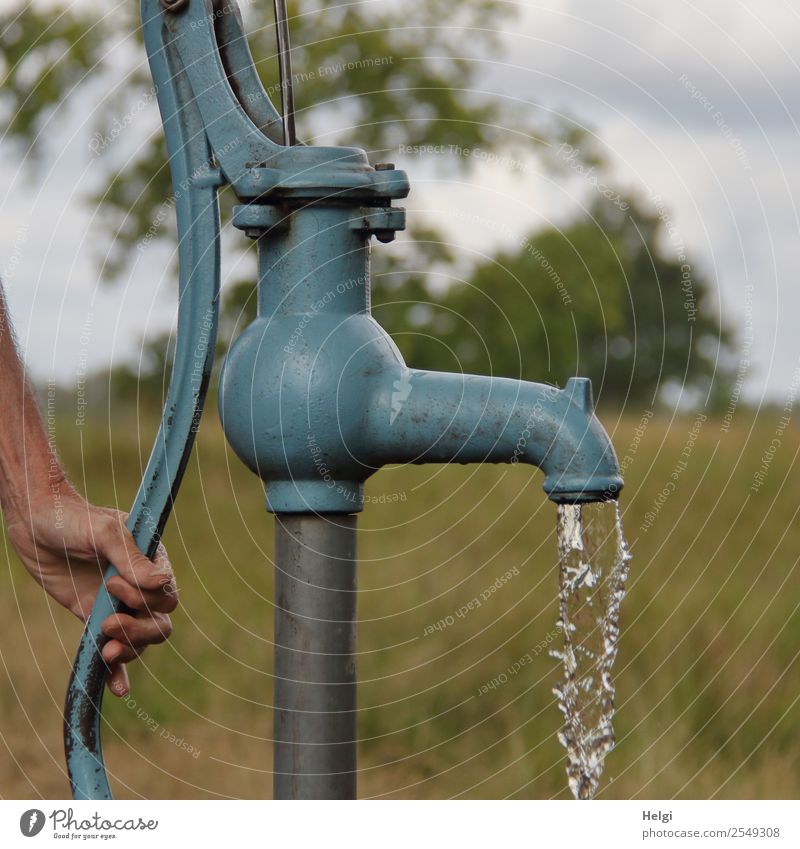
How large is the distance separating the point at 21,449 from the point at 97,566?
5.6 inches

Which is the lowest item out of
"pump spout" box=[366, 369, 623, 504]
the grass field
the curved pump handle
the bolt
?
the grass field

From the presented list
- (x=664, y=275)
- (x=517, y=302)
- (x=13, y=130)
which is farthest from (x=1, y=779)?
(x=664, y=275)

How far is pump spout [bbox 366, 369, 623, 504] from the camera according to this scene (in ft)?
3.08

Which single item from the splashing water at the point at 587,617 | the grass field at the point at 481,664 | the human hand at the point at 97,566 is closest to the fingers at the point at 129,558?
the human hand at the point at 97,566

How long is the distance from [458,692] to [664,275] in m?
22.5

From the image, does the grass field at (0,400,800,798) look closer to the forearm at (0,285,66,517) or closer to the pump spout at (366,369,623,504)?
the forearm at (0,285,66,517)

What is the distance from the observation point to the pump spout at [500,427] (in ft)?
3.08

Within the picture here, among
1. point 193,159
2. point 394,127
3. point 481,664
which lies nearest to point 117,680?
point 193,159

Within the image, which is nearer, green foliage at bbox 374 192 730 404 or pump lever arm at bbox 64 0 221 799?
pump lever arm at bbox 64 0 221 799

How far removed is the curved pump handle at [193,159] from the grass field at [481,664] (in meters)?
1.35

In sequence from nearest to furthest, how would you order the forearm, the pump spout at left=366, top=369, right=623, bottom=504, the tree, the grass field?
the pump spout at left=366, top=369, right=623, bottom=504, the forearm, the grass field, the tree

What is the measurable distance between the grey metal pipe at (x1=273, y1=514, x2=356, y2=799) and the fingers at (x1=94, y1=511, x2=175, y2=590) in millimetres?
107

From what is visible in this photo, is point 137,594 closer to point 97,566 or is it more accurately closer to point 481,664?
point 97,566

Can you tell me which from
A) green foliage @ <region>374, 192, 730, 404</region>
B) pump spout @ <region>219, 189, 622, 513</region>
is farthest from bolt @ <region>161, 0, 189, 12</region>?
green foliage @ <region>374, 192, 730, 404</region>
